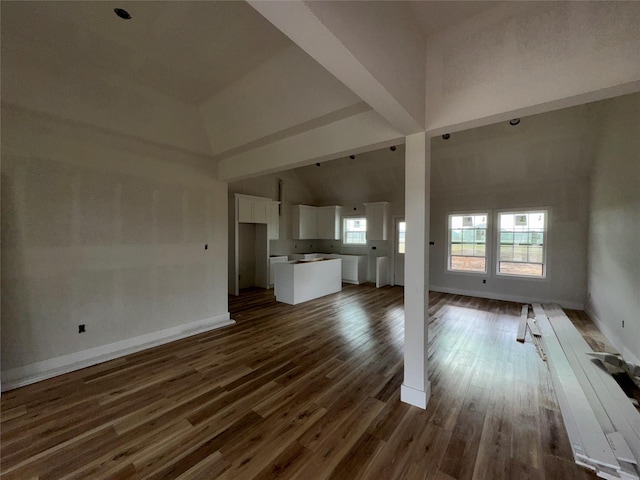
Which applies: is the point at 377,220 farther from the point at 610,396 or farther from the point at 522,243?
the point at 610,396

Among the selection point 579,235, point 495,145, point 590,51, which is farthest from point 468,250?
point 590,51

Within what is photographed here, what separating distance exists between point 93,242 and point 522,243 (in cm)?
785

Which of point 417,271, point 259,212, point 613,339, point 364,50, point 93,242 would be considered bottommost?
point 613,339

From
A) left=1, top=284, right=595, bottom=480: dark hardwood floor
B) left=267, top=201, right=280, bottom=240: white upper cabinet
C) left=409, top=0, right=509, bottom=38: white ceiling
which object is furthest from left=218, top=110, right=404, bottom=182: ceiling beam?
left=267, top=201, right=280, bottom=240: white upper cabinet

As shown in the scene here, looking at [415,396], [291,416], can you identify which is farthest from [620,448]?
[291,416]

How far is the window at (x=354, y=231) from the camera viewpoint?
318 inches

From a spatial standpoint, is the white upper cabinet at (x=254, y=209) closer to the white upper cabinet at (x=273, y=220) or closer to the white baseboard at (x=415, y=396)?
the white upper cabinet at (x=273, y=220)

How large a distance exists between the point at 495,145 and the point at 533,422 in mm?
4850

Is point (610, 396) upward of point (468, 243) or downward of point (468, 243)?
downward

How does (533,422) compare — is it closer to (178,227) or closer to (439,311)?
(439,311)

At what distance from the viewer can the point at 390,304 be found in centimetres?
540

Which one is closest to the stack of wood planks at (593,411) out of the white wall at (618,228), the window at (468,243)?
the white wall at (618,228)

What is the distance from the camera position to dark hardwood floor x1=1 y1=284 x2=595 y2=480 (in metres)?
1.63

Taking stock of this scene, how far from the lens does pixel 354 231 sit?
8.29 meters
